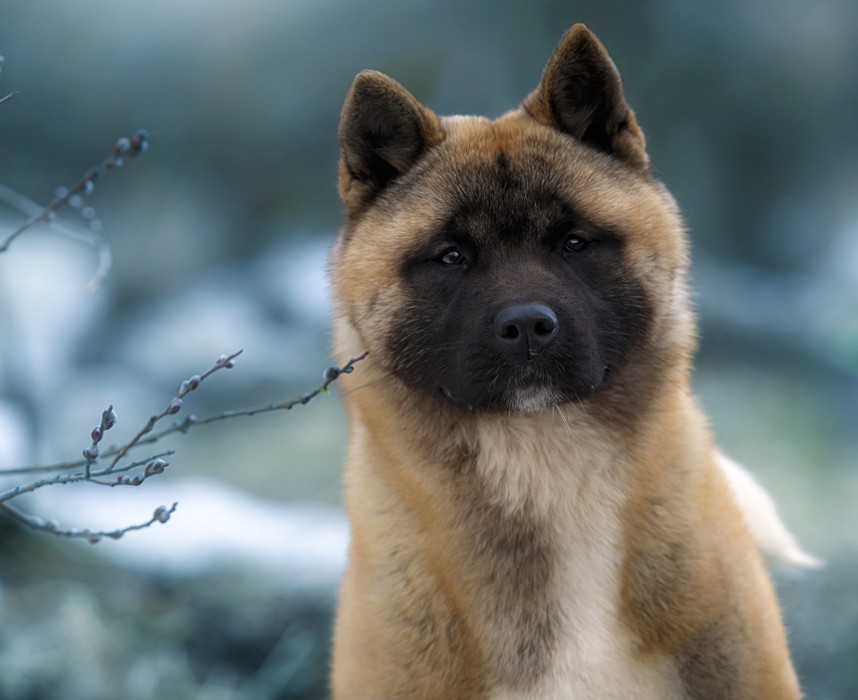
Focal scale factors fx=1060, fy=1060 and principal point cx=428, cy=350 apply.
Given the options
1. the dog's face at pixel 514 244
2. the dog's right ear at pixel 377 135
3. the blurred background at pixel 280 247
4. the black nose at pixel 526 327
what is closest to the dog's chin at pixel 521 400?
the dog's face at pixel 514 244

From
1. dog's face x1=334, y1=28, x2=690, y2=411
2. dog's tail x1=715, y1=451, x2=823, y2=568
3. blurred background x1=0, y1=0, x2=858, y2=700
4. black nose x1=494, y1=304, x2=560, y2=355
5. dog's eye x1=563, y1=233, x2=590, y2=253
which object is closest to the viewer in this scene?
black nose x1=494, y1=304, x2=560, y2=355

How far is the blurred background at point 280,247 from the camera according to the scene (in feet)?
15.8

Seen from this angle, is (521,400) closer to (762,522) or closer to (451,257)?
(451,257)

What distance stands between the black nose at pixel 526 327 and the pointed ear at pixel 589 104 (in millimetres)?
674

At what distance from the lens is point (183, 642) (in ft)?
14.8

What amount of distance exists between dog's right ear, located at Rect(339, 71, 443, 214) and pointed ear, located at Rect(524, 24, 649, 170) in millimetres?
310

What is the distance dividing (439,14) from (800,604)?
3.23 metres

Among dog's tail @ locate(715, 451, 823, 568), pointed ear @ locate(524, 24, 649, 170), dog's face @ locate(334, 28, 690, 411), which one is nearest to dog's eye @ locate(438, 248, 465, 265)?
dog's face @ locate(334, 28, 690, 411)

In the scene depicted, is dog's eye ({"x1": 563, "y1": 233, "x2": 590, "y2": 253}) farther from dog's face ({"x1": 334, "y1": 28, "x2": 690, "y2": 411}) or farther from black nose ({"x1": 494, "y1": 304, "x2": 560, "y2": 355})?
black nose ({"x1": 494, "y1": 304, "x2": 560, "y2": 355})

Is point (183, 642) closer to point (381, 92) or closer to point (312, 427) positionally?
point (312, 427)

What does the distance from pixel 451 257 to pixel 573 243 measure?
309mm

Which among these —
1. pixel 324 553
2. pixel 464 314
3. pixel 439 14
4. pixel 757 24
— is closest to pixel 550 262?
pixel 464 314

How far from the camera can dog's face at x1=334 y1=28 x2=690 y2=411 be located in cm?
250

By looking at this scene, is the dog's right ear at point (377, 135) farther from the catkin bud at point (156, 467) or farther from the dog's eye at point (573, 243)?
the catkin bud at point (156, 467)
